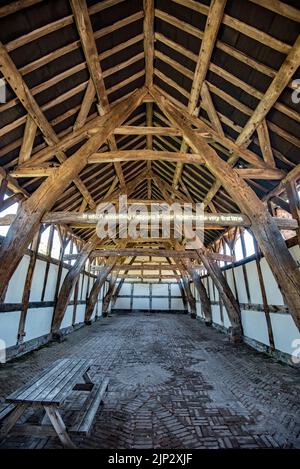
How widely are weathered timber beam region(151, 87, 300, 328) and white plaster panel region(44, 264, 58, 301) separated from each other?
6265mm

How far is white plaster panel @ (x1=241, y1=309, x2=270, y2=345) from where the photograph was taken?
6.04 m

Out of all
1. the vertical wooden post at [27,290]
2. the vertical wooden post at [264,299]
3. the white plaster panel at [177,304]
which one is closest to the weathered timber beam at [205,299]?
the vertical wooden post at [264,299]

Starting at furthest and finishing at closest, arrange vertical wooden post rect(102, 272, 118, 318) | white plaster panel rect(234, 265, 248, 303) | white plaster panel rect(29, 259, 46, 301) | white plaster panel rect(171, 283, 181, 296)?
white plaster panel rect(171, 283, 181, 296) < vertical wooden post rect(102, 272, 118, 318) < white plaster panel rect(234, 265, 248, 303) < white plaster panel rect(29, 259, 46, 301)

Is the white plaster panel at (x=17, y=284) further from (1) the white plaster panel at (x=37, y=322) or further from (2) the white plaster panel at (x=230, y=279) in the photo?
(2) the white plaster panel at (x=230, y=279)

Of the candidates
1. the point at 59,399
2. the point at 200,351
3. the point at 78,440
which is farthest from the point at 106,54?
the point at 200,351

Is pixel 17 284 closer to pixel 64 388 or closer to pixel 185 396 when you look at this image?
pixel 64 388

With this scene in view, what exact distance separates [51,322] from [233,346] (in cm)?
607

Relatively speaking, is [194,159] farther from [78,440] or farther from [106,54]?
[78,440]

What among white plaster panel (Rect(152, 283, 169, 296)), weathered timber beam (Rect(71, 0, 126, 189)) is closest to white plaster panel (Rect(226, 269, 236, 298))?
weathered timber beam (Rect(71, 0, 126, 189))

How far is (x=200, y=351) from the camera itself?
6.09m

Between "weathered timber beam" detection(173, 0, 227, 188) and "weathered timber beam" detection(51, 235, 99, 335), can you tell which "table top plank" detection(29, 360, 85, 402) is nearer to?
"weathered timber beam" detection(51, 235, 99, 335)

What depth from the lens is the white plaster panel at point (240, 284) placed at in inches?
290

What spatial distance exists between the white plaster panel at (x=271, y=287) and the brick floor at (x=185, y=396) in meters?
1.41

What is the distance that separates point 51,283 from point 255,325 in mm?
6868
